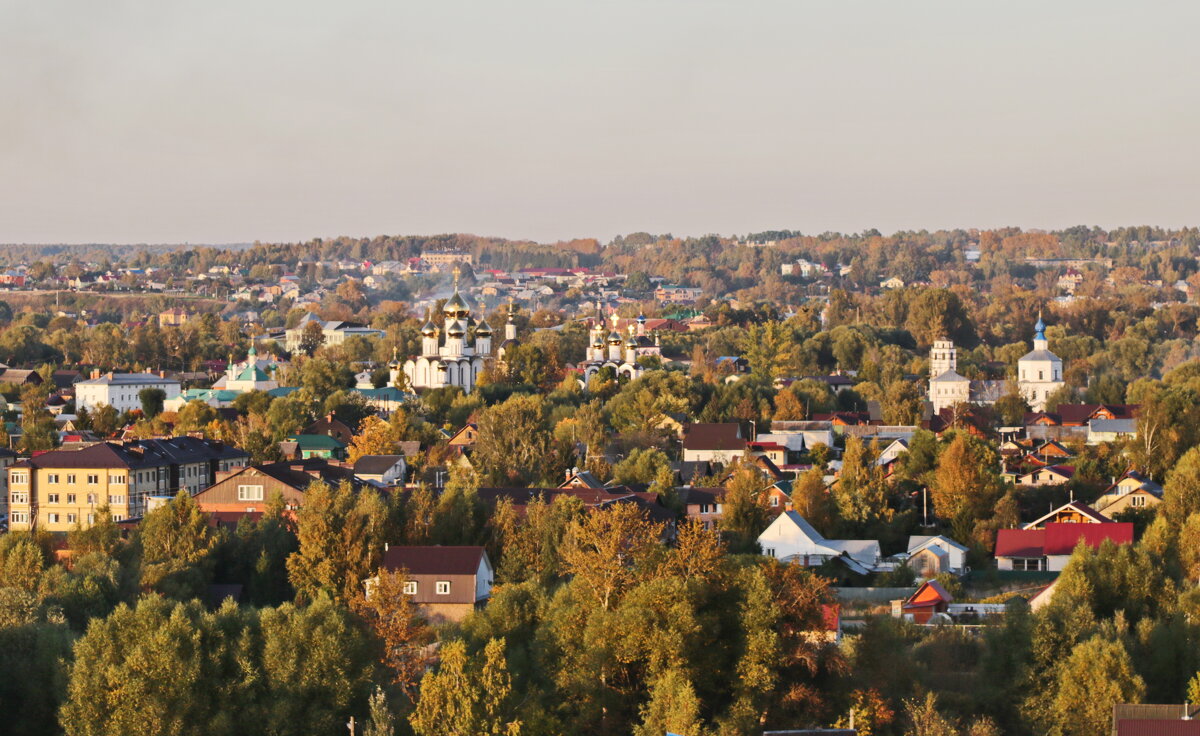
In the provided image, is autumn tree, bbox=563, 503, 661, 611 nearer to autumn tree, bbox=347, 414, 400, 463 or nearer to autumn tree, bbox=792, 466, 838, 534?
autumn tree, bbox=792, 466, 838, 534

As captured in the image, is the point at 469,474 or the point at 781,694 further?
the point at 469,474

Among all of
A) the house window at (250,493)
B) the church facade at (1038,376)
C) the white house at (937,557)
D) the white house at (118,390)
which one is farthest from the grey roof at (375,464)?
the church facade at (1038,376)

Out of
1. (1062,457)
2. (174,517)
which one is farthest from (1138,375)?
(174,517)

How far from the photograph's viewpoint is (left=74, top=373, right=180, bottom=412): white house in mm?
51094

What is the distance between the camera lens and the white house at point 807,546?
83.4 feet

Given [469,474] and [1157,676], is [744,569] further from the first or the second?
[469,474]

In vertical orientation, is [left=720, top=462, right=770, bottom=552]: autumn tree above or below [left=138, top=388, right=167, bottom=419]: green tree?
above

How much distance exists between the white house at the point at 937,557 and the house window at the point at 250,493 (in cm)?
921

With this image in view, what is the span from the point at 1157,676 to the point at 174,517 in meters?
11.8

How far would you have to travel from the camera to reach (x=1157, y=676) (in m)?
18.0

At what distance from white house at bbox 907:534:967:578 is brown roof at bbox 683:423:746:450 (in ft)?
33.9

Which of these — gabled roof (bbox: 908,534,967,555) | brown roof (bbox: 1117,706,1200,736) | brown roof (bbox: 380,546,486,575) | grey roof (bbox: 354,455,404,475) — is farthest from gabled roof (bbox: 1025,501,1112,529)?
grey roof (bbox: 354,455,404,475)

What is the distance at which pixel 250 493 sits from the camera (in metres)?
27.9

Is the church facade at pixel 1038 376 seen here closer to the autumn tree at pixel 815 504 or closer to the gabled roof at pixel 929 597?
the autumn tree at pixel 815 504
